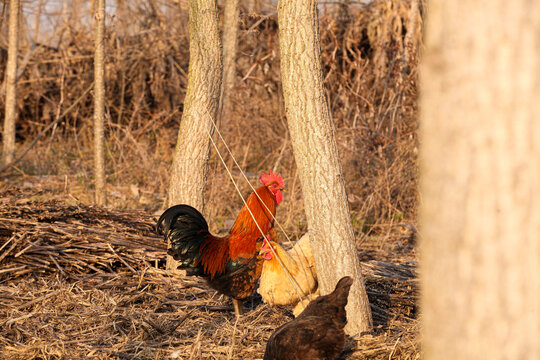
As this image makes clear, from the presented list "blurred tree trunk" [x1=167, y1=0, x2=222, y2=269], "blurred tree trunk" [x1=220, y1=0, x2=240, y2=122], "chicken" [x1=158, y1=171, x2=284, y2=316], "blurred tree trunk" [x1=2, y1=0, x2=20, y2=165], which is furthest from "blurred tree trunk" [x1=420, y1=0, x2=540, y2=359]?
"blurred tree trunk" [x1=2, y1=0, x2=20, y2=165]

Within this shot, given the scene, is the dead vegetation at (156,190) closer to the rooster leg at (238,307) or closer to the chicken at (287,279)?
the rooster leg at (238,307)

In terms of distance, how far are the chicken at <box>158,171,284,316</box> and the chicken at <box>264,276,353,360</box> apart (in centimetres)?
122

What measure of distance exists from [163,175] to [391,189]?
13.4ft

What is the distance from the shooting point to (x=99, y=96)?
693cm

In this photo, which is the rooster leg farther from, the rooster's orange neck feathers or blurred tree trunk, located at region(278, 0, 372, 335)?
blurred tree trunk, located at region(278, 0, 372, 335)

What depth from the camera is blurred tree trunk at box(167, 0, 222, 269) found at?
5.04 m

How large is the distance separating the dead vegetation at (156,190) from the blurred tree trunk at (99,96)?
74 centimetres

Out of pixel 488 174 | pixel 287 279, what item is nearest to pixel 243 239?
pixel 287 279

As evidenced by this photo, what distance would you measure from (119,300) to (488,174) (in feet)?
12.7

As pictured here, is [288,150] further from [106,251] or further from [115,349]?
[115,349]

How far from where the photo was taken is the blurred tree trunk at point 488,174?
127cm

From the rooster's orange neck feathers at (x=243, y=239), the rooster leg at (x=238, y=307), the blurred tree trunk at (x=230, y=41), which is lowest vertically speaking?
the rooster leg at (x=238, y=307)

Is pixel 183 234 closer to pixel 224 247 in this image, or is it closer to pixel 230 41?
pixel 224 247

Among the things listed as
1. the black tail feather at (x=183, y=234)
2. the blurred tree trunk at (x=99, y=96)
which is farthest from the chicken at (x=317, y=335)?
the blurred tree trunk at (x=99, y=96)
